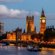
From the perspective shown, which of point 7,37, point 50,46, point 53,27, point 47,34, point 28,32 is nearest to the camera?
point 50,46

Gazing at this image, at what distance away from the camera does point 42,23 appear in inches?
5920

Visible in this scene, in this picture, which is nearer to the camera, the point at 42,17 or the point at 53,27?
the point at 53,27

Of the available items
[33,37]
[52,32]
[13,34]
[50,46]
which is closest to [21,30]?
[13,34]

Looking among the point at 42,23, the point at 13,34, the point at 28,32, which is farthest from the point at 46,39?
the point at 13,34

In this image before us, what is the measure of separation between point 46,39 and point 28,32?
152 ft

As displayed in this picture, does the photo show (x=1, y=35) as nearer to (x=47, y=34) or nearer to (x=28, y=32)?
(x=28, y=32)

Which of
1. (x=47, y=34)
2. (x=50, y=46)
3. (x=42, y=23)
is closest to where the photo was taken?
(x=50, y=46)

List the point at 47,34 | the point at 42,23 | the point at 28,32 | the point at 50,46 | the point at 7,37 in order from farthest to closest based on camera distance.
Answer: the point at 7,37
the point at 28,32
the point at 42,23
the point at 47,34
the point at 50,46

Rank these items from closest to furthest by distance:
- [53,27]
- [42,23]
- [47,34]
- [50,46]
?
[50,46] < [47,34] < [53,27] < [42,23]

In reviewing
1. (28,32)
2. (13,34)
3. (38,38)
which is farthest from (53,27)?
(13,34)

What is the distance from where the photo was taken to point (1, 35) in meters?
186

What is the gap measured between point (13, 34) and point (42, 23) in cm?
3116

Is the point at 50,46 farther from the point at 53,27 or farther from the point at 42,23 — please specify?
the point at 42,23

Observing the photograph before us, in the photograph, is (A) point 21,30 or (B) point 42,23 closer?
(B) point 42,23
